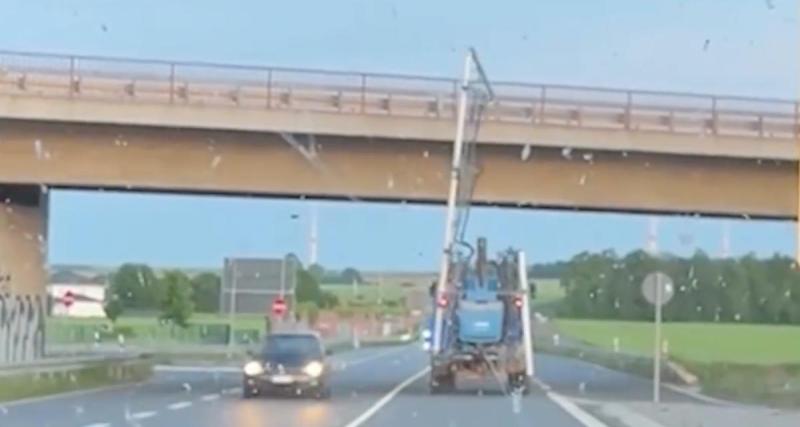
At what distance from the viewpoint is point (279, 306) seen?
55.7m

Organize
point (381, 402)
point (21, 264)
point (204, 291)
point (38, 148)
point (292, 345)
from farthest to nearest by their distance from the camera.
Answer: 1. point (204, 291)
2. point (21, 264)
3. point (38, 148)
4. point (292, 345)
5. point (381, 402)

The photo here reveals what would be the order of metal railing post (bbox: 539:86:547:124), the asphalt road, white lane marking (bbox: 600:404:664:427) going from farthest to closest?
metal railing post (bbox: 539:86:547:124) → the asphalt road → white lane marking (bbox: 600:404:664:427)

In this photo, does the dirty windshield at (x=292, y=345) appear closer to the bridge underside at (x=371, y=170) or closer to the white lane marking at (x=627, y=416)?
the bridge underside at (x=371, y=170)

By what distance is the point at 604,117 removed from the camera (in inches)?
1758

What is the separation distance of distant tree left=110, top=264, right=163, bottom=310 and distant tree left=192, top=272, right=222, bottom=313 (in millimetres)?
2431

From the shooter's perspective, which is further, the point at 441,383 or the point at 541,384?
the point at 541,384

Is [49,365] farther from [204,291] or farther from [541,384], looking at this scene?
[204,291]

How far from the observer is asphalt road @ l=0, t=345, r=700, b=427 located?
29609 millimetres

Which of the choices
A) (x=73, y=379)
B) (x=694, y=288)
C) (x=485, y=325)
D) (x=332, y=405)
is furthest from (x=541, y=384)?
→ (x=332, y=405)

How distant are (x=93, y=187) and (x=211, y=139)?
124 inches

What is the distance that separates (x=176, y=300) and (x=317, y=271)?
555 cm

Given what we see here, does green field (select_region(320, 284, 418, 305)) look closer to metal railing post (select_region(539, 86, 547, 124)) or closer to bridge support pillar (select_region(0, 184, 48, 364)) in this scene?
bridge support pillar (select_region(0, 184, 48, 364))

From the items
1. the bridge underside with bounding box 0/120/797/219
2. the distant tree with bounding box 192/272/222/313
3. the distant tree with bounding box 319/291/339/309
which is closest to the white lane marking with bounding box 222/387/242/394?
the bridge underside with bounding box 0/120/797/219

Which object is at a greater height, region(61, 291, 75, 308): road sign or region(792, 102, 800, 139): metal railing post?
region(792, 102, 800, 139): metal railing post
